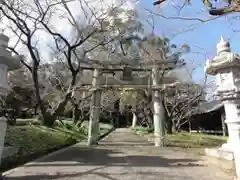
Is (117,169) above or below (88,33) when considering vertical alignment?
below

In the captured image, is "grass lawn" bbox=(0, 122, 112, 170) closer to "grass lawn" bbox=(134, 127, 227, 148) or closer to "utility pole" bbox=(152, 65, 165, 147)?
"utility pole" bbox=(152, 65, 165, 147)

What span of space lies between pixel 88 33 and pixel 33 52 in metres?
3.34

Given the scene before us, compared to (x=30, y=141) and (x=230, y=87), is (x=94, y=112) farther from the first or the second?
(x=230, y=87)

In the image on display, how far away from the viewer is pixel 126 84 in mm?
11148

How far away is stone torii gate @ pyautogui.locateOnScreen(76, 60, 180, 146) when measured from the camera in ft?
35.8

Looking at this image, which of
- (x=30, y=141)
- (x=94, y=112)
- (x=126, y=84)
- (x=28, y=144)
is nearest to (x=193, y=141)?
(x=126, y=84)

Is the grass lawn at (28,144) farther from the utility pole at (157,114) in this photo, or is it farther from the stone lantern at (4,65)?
the utility pole at (157,114)

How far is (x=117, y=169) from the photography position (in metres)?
5.60

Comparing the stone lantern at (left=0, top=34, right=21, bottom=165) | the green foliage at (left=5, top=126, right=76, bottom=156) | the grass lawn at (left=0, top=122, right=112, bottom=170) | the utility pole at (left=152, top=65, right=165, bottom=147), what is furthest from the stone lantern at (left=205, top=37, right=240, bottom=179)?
the green foliage at (left=5, top=126, right=76, bottom=156)

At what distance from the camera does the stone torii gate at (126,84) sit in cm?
1090

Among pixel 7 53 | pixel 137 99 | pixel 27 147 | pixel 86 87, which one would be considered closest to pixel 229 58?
pixel 7 53

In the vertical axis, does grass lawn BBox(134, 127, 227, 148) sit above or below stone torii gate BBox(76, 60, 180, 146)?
below

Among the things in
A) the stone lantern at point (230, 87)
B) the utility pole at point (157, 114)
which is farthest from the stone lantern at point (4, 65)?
the utility pole at point (157, 114)

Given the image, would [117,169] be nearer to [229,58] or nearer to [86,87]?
[229,58]
